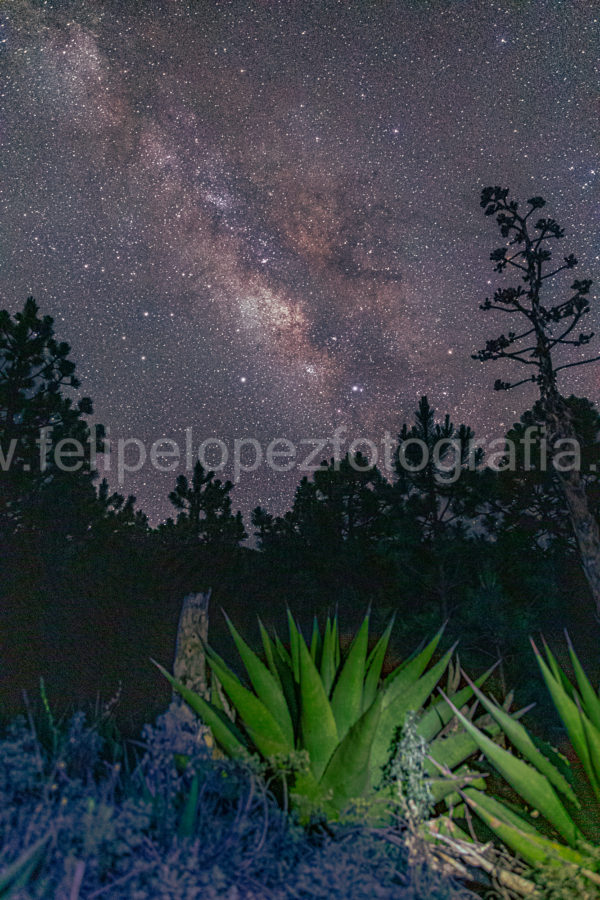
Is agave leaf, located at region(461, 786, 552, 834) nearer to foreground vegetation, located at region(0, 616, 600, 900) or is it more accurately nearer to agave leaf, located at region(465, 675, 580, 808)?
foreground vegetation, located at region(0, 616, 600, 900)

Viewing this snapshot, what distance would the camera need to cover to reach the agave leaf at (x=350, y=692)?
224cm

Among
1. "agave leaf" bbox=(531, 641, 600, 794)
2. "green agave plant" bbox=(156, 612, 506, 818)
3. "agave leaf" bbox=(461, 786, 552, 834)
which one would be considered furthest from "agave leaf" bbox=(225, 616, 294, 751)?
"agave leaf" bbox=(531, 641, 600, 794)

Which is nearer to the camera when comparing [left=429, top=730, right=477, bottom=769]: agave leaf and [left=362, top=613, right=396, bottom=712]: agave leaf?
[left=429, top=730, right=477, bottom=769]: agave leaf

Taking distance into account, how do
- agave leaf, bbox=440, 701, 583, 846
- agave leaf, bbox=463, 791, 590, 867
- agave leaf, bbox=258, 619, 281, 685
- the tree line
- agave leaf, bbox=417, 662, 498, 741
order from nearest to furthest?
agave leaf, bbox=463, 791, 590, 867 < agave leaf, bbox=440, 701, 583, 846 < agave leaf, bbox=417, 662, 498, 741 < agave leaf, bbox=258, 619, 281, 685 < the tree line

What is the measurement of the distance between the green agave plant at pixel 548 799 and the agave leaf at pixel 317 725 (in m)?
0.53

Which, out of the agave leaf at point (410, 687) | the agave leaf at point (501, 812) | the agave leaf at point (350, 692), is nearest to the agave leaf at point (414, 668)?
the agave leaf at point (410, 687)

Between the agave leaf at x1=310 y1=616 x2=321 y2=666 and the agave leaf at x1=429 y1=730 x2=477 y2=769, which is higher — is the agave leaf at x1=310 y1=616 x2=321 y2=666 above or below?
above

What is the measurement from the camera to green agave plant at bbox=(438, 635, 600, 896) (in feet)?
5.42

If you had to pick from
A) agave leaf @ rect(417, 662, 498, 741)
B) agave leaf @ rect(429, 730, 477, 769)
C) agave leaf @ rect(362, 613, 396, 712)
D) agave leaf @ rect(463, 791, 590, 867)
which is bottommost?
agave leaf @ rect(463, 791, 590, 867)

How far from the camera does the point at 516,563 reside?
16.2 m

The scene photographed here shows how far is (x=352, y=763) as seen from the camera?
1766 mm

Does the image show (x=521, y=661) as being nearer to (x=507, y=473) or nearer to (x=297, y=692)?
(x=507, y=473)

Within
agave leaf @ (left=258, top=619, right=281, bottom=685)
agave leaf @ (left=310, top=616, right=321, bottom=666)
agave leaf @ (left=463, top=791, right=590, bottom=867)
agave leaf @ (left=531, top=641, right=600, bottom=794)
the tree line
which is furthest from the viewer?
the tree line

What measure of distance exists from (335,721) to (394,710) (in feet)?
0.86
